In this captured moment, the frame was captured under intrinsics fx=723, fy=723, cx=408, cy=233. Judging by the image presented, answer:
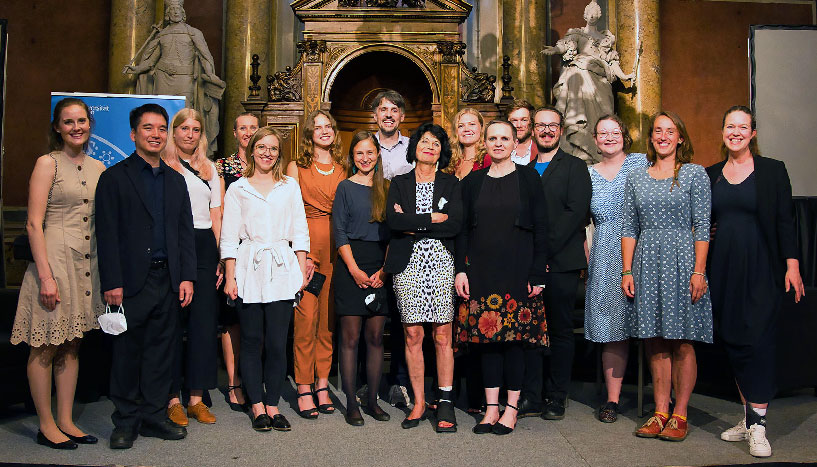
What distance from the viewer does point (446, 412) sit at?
3490 millimetres

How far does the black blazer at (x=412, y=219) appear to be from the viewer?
3459 millimetres

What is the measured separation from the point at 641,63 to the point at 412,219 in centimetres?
569

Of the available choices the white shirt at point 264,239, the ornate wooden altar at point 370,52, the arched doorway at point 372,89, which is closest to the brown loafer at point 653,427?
the white shirt at point 264,239

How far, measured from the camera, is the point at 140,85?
7.52 m

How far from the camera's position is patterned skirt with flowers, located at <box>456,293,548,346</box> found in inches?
133

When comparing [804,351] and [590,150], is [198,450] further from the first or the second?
[590,150]

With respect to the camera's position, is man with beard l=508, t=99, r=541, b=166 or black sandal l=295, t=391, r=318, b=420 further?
man with beard l=508, t=99, r=541, b=166

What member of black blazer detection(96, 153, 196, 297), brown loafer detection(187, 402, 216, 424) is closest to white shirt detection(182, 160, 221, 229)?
black blazer detection(96, 153, 196, 297)

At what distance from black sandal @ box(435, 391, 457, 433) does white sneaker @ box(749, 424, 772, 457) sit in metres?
1.32

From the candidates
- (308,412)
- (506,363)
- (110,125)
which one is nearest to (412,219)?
(506,363)

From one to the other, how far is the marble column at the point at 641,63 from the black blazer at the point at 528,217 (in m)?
5.02

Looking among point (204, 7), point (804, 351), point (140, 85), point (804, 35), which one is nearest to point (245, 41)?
point (204, 7)

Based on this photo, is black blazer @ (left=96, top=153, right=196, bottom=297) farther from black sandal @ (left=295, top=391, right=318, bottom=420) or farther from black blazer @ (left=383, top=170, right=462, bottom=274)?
black blazer @ (left=383, top=170, right=462, bottom=274)

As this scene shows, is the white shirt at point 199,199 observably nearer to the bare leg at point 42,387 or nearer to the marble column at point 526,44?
A: the bare leg at point 42,387
